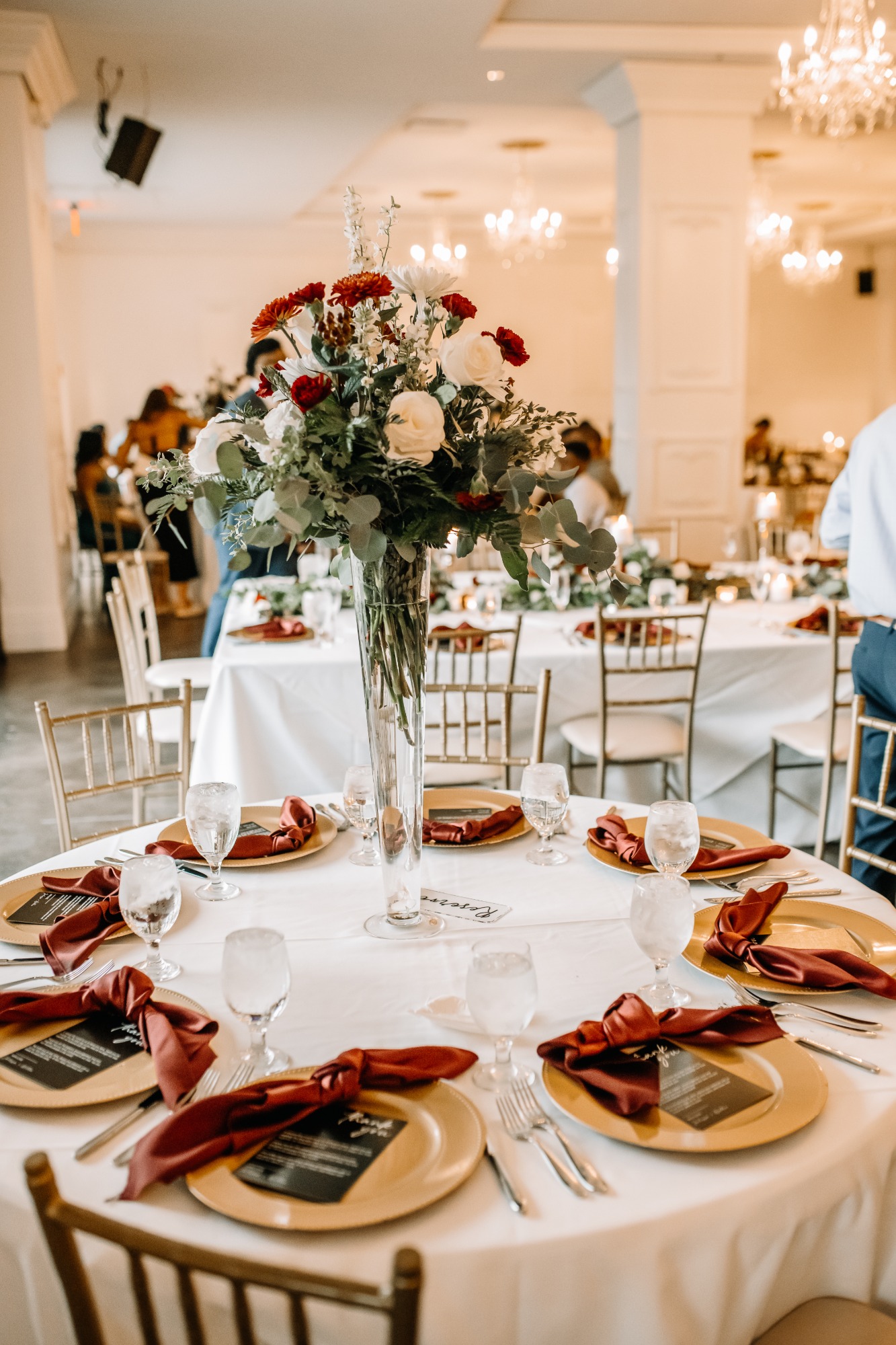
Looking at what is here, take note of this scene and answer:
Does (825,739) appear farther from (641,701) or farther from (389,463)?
(389,463)

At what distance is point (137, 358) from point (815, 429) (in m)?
9.17

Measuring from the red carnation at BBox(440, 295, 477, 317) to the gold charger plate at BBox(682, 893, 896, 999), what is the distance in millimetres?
892

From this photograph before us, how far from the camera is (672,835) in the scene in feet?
5.35

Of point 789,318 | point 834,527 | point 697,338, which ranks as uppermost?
point 789,318

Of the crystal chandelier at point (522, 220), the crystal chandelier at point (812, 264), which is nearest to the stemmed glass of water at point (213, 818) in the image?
the crystal chandelier at point (522, 220)

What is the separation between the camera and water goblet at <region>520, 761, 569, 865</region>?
1832 millimetres

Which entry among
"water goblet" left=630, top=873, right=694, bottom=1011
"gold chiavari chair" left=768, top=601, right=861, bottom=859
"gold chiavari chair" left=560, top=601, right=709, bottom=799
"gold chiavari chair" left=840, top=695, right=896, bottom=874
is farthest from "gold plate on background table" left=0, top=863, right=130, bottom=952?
"gold chiavari chair" left=768, top=601, right=861, bottom=859

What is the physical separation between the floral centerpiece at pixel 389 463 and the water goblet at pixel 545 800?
11.7 inches

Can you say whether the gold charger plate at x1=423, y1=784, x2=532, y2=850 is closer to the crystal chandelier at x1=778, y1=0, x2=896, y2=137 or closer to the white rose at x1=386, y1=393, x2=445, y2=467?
the white rose at x1=386, y1=393, x2=445, y2=467

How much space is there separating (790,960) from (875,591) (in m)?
1.63

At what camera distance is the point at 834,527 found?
3113 millimetres

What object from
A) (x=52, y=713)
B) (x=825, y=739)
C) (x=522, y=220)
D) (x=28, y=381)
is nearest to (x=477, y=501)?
(x=825, y=739)

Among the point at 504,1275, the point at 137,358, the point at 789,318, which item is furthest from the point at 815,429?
the point at 504,1275

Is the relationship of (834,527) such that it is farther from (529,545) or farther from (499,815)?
(529,545)
